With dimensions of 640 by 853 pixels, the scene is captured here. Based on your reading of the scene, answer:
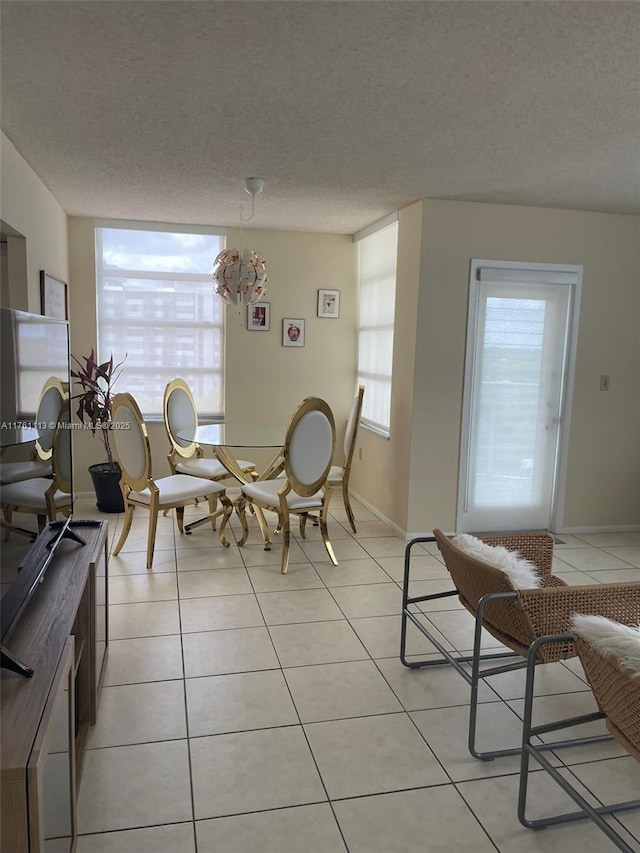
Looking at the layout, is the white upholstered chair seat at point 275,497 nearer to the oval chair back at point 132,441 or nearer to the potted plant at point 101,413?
the oval chair back at point 132,441

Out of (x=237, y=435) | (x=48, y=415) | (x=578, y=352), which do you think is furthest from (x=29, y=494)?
(x=578, y=352)

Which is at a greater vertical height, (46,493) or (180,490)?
(46,493)

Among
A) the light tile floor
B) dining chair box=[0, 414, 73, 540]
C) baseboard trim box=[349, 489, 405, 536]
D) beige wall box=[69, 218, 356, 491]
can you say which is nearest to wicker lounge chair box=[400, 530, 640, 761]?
the light tile floor

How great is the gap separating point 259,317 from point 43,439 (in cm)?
394

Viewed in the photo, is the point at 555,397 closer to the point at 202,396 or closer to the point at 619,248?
the point at 619,248

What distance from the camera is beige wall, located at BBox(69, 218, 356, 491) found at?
220 inches

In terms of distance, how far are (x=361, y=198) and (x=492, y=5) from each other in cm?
251

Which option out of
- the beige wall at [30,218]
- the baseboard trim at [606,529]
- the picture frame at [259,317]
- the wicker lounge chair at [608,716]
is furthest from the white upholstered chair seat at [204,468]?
the wicker lounge chair at [608,716]

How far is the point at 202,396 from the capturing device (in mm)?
5742

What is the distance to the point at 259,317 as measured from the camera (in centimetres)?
564

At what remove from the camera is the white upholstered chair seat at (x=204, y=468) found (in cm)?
463

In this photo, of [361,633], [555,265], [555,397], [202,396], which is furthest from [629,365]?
[202,396]

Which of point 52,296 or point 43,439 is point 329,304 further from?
point 43,439

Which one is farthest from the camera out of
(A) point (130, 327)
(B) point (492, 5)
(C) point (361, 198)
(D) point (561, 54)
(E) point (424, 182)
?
(A) point (130, 327)
